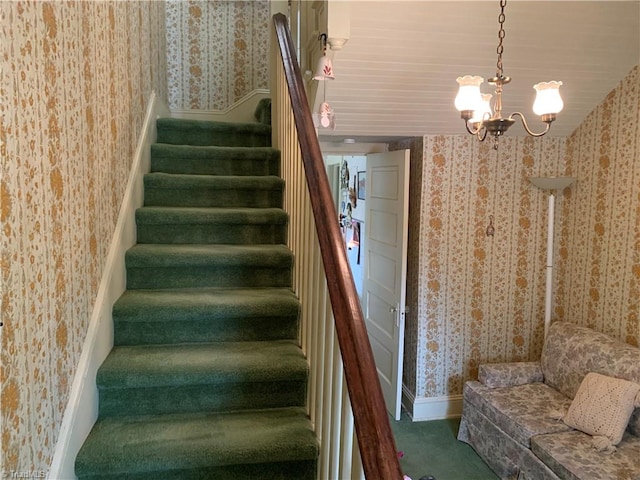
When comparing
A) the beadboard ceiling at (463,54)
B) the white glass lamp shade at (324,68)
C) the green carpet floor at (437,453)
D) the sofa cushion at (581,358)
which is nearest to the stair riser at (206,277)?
the white glass lamp shade at (324,68)

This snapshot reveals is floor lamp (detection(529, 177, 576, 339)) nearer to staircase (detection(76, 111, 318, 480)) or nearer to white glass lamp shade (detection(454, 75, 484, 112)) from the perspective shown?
white glass lamp shade (detection(454, 75, 484, 112))

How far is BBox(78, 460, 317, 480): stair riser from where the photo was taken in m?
1.50

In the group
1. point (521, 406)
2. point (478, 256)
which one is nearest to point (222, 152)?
point (478, 256)

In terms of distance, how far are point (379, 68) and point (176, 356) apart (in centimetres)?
206

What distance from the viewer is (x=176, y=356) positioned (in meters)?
1.82

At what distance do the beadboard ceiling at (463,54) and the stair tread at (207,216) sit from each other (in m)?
1.05

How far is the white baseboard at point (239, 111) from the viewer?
4.01 m

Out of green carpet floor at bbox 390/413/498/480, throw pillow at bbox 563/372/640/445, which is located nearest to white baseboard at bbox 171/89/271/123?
green carpet floor at bbox 390/413/498/480

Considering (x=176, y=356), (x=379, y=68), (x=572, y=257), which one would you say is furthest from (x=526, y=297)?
(x=176, y=356)

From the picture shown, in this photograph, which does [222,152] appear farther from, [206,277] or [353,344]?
[353,344]

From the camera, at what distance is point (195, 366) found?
5.67 feet

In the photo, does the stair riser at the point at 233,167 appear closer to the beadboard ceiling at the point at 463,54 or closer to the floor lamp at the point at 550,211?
the beadboard ceiling at the point at 463,54

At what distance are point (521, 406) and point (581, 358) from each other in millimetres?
536

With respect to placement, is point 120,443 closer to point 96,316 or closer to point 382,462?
point 96,316
